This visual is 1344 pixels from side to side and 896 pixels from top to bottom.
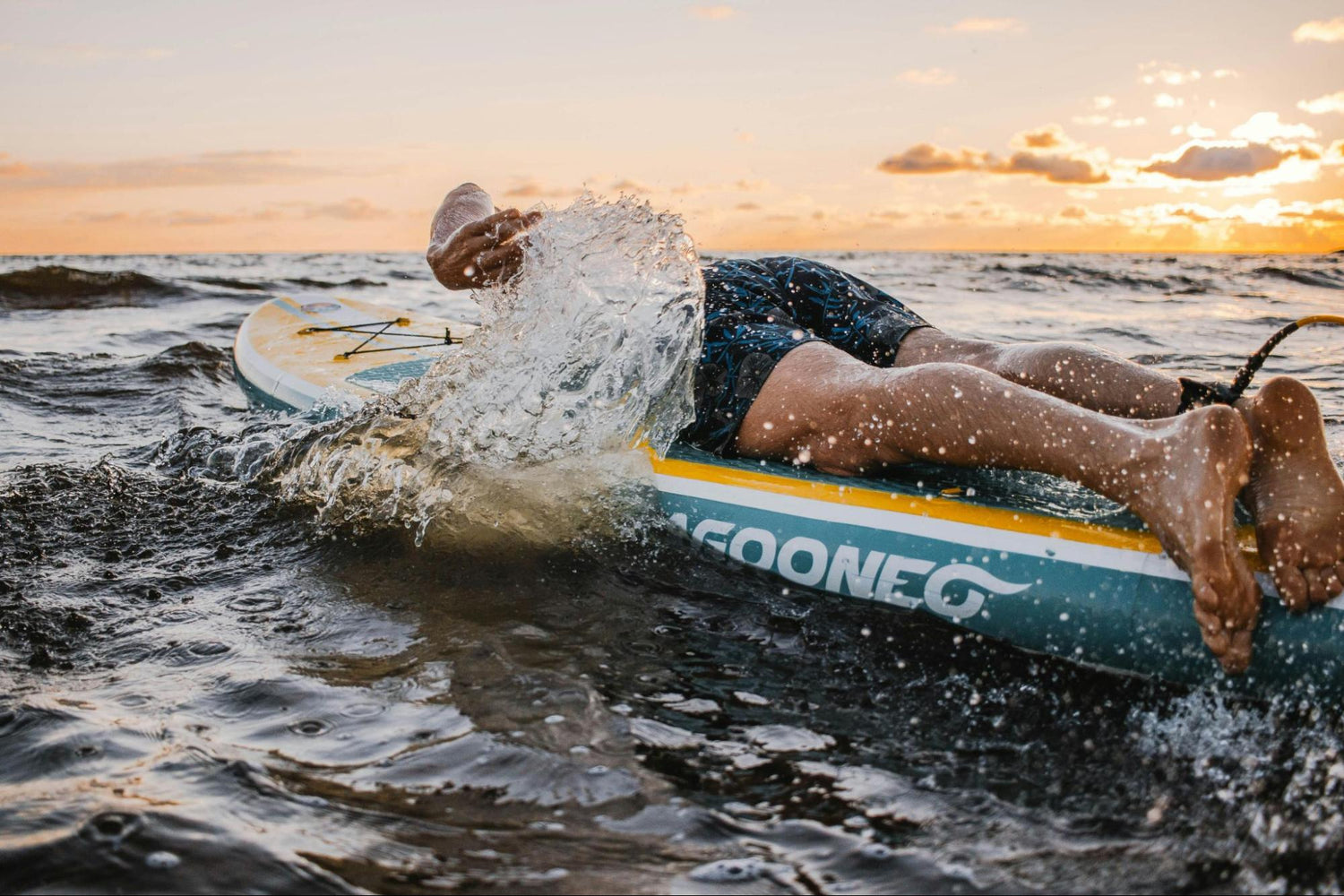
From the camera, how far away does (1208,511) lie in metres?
2.20

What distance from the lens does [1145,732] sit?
2258 mm

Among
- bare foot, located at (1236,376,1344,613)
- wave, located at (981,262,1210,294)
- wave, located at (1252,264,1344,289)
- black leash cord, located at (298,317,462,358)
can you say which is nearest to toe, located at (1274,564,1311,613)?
A: bare foot, located at (1236,376,1344,613)

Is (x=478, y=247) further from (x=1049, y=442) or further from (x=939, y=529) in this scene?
(x=1049, y=442)

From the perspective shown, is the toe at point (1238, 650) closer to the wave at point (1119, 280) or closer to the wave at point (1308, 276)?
the wave at point (1119, 280)

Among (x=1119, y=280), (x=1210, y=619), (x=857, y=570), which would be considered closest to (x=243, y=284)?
(x=1119, y=280)

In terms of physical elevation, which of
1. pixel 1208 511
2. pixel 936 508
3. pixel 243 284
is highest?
pixel 243 284

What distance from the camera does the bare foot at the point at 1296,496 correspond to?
2328mm

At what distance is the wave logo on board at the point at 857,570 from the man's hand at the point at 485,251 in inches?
45.3

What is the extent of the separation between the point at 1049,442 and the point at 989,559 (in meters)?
0.45

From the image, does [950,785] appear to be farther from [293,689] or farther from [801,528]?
[293,689]

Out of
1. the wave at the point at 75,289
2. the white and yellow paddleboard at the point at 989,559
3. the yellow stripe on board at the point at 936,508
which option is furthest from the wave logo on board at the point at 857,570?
the wave at the point at 75,289

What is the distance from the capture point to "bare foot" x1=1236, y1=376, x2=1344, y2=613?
233 cm

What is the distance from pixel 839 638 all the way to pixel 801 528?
403 mm

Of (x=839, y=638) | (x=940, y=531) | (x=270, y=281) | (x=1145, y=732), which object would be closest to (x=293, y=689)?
(x=839, y=638)
